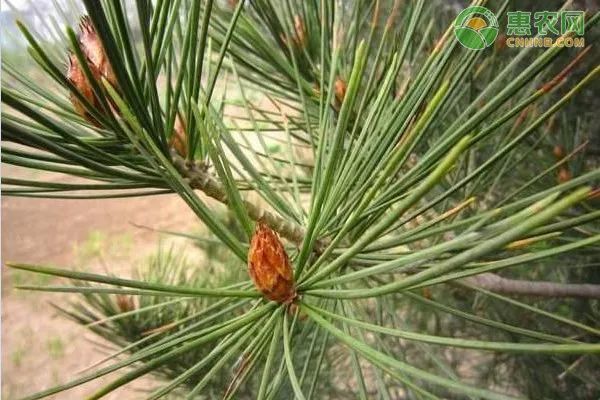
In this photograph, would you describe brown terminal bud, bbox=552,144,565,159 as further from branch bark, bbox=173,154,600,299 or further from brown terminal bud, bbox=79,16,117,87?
brown terminal bud, bbox=79,16,117,87

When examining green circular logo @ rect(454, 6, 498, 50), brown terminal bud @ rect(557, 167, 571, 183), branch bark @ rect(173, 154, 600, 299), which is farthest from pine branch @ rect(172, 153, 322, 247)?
brown terminal bud @ rect(557, 167, 571, 183)

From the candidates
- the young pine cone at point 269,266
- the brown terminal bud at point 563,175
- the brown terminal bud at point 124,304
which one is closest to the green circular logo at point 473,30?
the young pine cone at point 269,266

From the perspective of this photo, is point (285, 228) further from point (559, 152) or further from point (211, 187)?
point (559, 152)

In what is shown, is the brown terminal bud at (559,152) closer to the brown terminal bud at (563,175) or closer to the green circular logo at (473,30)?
the brown terminal bud at (563,175)

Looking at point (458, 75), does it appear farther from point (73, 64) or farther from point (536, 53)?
point (536, 53)

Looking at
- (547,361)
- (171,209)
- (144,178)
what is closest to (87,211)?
(171,209)
